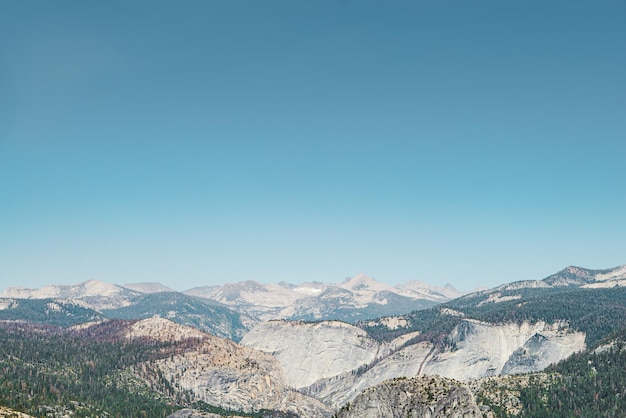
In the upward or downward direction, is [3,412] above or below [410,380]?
below

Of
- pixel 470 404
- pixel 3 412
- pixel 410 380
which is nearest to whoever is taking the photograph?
pixel 470 404

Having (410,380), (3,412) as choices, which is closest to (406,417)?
(410,380)

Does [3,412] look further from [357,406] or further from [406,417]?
[406,417]

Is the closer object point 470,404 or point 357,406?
point 470,404

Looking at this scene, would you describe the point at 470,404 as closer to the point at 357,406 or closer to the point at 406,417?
the point at 406,417

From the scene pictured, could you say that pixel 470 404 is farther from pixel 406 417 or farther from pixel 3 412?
pixel 3 412

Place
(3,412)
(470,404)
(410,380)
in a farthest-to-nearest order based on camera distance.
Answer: (3,412) < (410,380) < (470,404)
